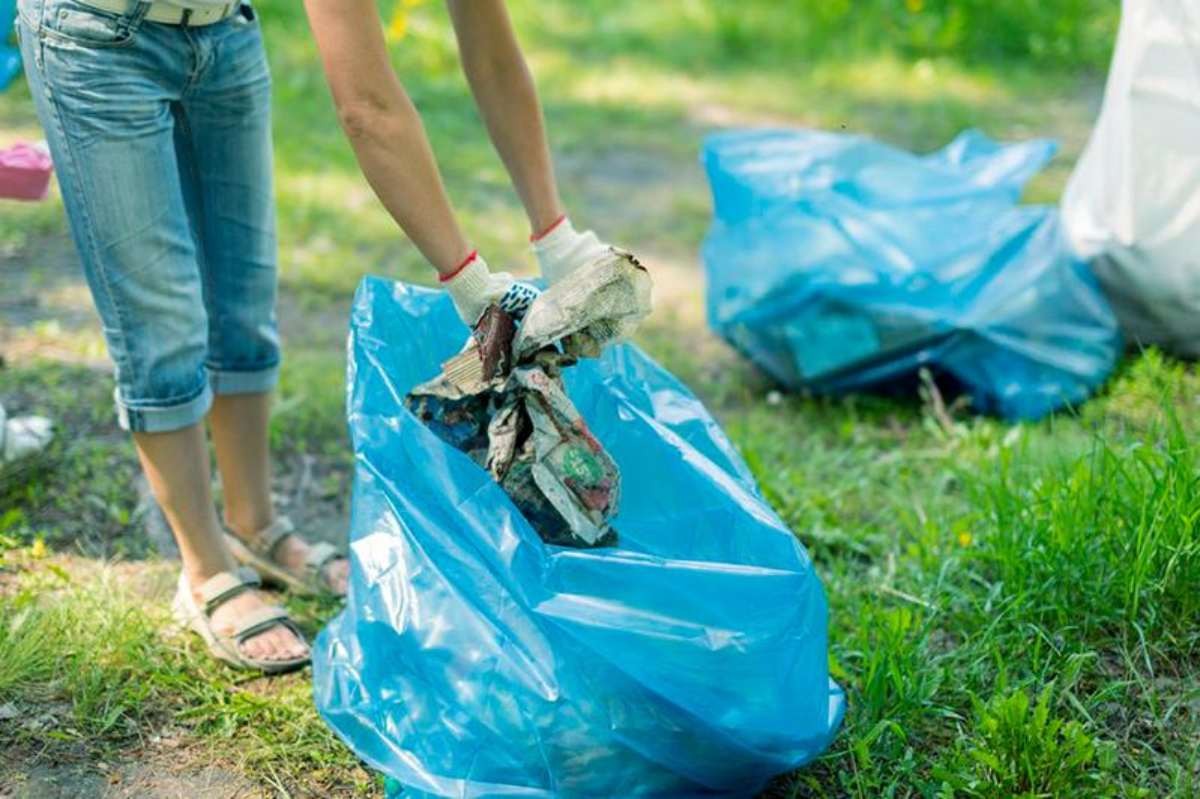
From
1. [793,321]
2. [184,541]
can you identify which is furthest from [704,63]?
[184,541]

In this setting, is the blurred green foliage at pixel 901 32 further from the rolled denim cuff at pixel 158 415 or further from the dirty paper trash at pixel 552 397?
the dirty paper trash at pixel 552 397

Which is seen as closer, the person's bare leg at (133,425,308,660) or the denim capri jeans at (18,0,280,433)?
the denim capri jeans at (18,0,280,433)

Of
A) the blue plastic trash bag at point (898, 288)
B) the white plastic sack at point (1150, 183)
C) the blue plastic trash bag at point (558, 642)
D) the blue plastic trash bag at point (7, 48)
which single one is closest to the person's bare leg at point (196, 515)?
the blue plastic trash bag at point (558, 642)

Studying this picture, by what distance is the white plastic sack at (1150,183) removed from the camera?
2.97 metres

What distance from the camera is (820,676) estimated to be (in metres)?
1.79

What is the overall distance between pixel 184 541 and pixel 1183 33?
2.26 metres

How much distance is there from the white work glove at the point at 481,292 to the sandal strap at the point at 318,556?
776mm

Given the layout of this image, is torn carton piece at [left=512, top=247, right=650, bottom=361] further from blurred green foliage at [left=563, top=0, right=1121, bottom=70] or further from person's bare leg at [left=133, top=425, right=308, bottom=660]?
blurred green foliage at [left=563, top=0, right=1121, bottom=70]

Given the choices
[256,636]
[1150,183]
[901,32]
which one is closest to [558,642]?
[256,636]

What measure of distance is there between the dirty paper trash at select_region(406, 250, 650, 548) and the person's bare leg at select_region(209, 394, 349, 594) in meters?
0.64

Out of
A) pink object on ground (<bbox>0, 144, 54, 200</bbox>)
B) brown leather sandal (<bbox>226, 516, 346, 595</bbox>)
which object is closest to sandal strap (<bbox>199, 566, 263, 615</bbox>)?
brown leather sandal (<bbox>226, 516, 346, 595</bbox>)

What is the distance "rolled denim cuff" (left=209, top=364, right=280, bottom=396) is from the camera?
2.31m

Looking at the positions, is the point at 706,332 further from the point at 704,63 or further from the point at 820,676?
the point at 704,63

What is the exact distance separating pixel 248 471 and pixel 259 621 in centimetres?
30
